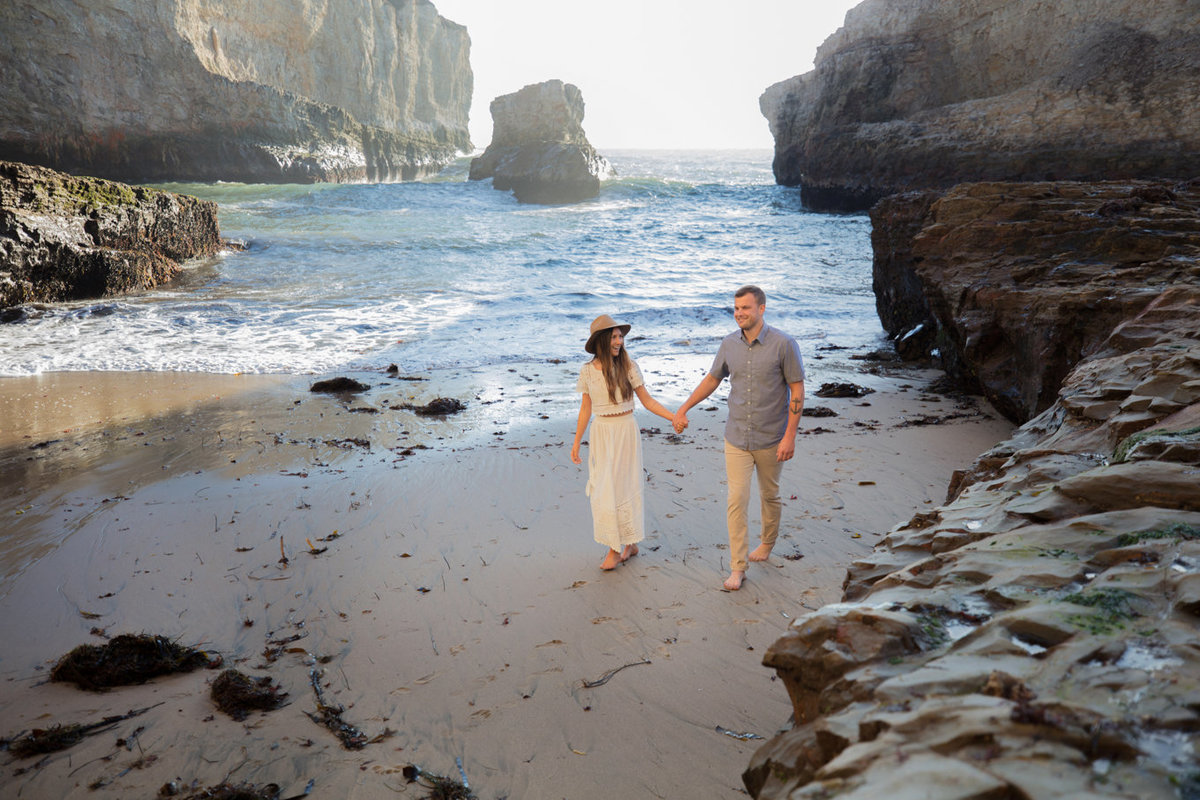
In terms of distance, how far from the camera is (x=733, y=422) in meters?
4.70

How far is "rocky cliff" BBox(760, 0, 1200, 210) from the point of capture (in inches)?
910

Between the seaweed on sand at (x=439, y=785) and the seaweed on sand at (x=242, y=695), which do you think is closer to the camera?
the seaweed on sand at (x=439, y=785)

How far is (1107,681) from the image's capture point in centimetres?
148

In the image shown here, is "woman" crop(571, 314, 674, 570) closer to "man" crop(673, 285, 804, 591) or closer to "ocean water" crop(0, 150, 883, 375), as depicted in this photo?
"man" crop(673, 285, 804, 591)

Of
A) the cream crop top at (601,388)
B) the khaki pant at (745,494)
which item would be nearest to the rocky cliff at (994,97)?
the khaki pant at (745,494)

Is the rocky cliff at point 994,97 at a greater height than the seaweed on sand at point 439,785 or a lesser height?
greater

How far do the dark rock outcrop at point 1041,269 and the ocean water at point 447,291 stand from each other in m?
4.10

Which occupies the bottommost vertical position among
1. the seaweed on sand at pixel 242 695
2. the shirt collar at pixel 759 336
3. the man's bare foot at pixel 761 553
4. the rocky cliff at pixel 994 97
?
the man's bare foot at pixel 761 553

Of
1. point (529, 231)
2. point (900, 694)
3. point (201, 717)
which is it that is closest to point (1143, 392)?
point (900, 694)

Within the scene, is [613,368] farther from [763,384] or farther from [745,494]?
[745,494]

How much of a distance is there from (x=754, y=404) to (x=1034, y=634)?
114 inches

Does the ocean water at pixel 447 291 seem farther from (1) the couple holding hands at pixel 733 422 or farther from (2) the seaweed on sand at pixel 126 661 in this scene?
(2) the seaweed on sand at pixel 126 661

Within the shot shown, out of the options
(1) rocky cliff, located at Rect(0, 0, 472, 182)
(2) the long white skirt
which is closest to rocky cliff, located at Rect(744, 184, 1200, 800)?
(2) the long white skirt

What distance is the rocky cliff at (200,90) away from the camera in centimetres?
3616
